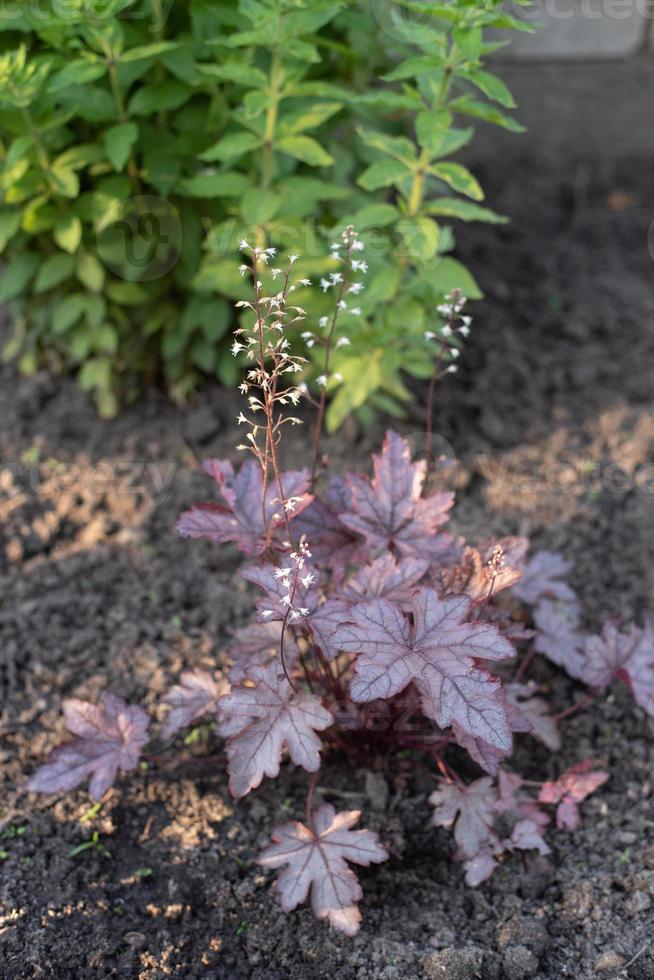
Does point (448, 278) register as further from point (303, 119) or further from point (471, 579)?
point (471, 579)

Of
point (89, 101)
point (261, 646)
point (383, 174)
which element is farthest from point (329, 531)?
point (89, 101)

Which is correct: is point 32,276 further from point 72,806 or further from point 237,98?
point 72,806

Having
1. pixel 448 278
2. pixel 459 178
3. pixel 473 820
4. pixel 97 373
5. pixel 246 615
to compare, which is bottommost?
pixel 246 615

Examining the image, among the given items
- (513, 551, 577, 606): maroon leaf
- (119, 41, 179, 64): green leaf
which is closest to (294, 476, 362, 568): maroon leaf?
(513, 551, 577, 606): maroon leaf

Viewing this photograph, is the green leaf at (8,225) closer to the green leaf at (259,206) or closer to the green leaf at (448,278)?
the green leaf at (259,206)

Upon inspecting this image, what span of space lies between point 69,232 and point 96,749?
1.42 metres

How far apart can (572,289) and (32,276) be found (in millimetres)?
1936

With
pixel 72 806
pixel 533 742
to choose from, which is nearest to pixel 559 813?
pixel 533 742

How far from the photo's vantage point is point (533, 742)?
2.34 metres

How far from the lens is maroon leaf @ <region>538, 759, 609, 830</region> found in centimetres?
210

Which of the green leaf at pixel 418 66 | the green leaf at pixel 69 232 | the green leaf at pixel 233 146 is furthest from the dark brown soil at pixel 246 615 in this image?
the green leaf at pixel 418 66

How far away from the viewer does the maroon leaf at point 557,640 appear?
2316mm

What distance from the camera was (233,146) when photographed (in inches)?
99.0

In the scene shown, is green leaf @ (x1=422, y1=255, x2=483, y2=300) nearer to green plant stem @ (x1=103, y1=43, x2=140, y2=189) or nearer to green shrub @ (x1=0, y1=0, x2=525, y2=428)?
green shrub @ (x1=0, y1=0, x2=525, y2=428)
